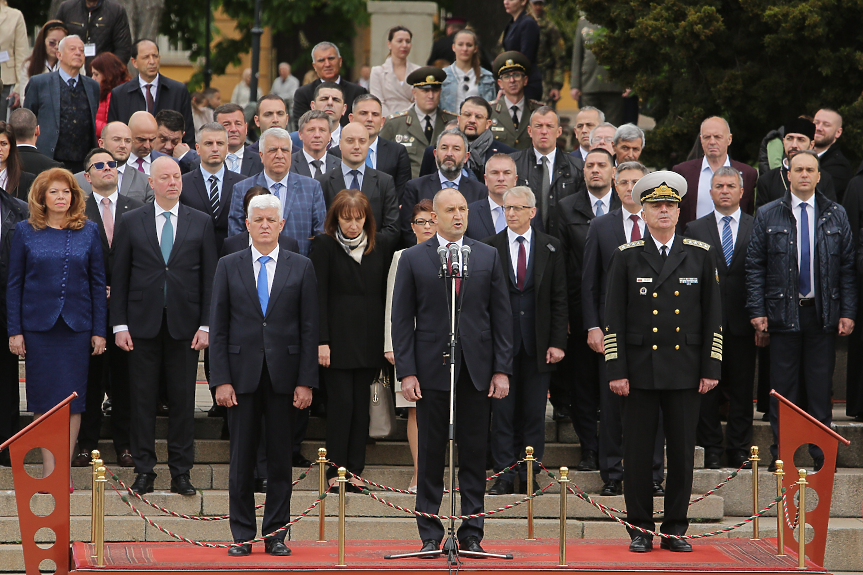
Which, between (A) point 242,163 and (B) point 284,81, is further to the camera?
(B) point 284,81

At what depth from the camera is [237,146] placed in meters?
11.2

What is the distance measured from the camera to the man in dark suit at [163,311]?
29.7ft

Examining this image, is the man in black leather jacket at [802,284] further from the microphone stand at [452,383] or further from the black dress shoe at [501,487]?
the microphone stand at [452,383]

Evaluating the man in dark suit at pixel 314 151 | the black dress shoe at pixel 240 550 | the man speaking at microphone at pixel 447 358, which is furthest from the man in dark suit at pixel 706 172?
the black dress shoe at pixel 240 550

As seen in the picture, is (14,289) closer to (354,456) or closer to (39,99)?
(354,456)

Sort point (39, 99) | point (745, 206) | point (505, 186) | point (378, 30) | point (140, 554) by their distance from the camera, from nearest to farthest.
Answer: point (140, 554)
point (505, 186)
point (745, 206)
point (39, 99)
point (378, 30)

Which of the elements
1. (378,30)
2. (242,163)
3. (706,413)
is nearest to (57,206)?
(242,163)

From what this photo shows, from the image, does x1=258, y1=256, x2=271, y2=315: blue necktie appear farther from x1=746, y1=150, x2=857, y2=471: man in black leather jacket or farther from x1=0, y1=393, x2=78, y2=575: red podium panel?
x1=746, y1=150, x2=857, y2=471: man in black leather jacket

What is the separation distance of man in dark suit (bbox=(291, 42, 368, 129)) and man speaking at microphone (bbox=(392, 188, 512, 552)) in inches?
191

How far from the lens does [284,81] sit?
18.4 metres

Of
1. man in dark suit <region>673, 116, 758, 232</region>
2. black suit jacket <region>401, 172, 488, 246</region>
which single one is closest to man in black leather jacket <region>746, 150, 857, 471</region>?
man in dark suit <region>673, 116, 758, 232</region>

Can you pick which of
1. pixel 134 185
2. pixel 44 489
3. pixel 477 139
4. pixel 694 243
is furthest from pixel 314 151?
pixel 44 489

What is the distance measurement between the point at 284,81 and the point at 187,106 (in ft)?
19.4

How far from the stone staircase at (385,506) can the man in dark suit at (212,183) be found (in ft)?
5.40
